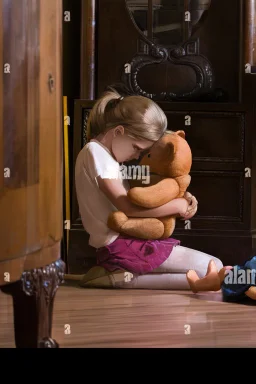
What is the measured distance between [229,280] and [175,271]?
0.27 feet

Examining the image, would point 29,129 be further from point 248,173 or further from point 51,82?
point 248,173

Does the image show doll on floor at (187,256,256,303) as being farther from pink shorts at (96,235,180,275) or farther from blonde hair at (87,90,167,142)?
blonde hair at (87,90,167,142)

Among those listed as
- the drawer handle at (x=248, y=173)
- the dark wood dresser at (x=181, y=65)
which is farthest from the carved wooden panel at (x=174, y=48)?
the drawer handle at (x=248, y=173)

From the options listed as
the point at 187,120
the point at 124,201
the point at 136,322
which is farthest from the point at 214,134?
the point at 136,322

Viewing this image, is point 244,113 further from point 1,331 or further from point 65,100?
point 1,331

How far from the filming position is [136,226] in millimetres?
942

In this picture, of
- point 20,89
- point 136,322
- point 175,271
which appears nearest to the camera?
point 20,89

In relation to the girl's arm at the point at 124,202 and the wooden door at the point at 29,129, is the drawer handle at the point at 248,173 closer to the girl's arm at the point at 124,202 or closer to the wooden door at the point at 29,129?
the girl's arm at the point at 124,202

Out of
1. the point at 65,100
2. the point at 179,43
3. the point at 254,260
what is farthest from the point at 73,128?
the point at 254,260

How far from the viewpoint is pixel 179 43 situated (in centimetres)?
89

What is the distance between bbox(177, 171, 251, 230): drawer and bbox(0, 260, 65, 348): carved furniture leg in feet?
0.78

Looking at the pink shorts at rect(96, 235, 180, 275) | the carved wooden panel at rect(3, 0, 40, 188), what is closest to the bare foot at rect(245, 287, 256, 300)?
the pink shorts at rect(96, 235, 180, 275)

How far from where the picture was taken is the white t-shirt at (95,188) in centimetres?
92

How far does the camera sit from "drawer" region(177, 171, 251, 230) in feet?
3.04
